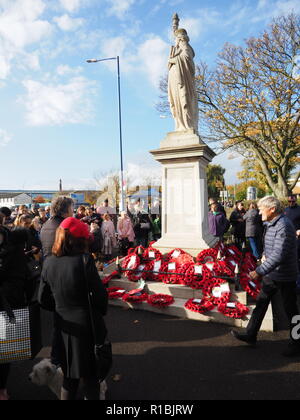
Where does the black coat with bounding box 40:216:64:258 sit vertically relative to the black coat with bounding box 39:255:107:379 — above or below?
above

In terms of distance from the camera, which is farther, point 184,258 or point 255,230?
point 255,230

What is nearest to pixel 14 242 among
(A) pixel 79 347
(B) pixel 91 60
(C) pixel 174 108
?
(A) pixel 79 347

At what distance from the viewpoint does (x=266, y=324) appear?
4.01m

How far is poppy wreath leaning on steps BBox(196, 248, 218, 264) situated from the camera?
5.15m

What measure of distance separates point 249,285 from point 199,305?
0.98m

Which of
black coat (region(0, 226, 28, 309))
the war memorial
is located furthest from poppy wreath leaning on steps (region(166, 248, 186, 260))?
black coat (region(0, 226, 28, 309))

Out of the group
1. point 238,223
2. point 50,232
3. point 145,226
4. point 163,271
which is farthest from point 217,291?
point 238,223

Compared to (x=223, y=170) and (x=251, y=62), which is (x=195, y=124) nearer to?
(x=251, y=62)

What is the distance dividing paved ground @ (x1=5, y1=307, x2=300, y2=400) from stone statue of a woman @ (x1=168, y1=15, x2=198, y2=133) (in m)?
4.22

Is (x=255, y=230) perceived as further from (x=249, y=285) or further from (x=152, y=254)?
(x=152, y=254)

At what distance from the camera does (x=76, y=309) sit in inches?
83.5

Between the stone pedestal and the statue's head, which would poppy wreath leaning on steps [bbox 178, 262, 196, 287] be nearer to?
the stone pedestal

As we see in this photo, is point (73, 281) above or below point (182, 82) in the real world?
below
